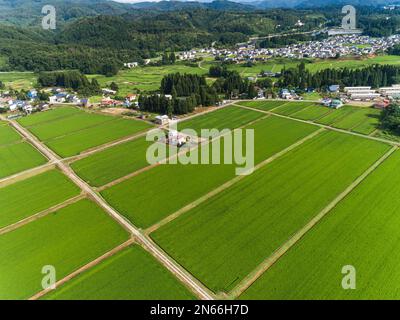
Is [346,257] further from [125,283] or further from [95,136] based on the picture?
[95,136]

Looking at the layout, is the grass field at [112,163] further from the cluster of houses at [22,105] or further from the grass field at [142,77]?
the grass field at [142,77]

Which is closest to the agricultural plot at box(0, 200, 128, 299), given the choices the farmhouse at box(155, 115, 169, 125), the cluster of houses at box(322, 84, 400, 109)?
the farmhouse at box(155, 115, 169, 125)

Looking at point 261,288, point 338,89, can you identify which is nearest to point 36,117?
point 261,288

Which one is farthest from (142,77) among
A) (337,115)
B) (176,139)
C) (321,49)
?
(321,49)

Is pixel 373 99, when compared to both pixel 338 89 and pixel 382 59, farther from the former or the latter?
pixel 382 59

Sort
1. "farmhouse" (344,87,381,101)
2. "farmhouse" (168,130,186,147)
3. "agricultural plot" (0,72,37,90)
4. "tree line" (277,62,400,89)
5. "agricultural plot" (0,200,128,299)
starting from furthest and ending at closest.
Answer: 1. "agricultural plot" (0,72,37,90)
2. "tree line" (277,62,400,89)
3. "farmhouse" (344,87,381,101)
4. "farmhouse" (168,130,186,147)
5. "agricultural plot" (0,200,128,299)

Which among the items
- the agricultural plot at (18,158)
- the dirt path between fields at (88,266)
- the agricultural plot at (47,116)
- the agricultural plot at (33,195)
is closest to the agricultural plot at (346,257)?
the dirt path between fields at (88,266)

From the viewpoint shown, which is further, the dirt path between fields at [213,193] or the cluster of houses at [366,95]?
the cluster of houses at [366,95]

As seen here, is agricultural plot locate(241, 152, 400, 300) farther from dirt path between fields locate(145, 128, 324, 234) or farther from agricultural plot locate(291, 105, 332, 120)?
agricultural plot locate(291, 105, 332, 120)
